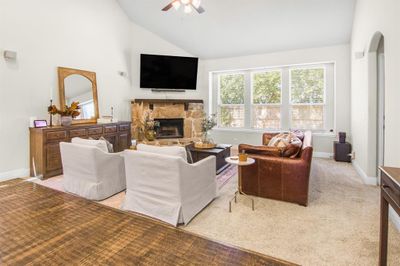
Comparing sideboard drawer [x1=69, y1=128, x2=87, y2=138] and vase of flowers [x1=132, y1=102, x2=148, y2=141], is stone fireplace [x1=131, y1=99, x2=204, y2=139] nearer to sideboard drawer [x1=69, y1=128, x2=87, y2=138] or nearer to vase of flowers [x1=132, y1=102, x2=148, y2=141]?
vase of flowers [x1=132, y1=102, x2=148, y2=141]

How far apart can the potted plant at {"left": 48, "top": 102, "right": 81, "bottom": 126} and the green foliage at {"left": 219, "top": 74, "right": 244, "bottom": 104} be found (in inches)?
166

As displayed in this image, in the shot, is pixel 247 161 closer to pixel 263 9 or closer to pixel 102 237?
pixel 102 237

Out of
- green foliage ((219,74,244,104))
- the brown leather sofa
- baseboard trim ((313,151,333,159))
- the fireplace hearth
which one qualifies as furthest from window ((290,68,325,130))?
the fireplace hearth

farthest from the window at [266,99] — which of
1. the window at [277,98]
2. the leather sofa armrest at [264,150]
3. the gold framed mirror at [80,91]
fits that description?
the gold framed mirror at [80,91]

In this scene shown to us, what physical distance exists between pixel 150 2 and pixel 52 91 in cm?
295

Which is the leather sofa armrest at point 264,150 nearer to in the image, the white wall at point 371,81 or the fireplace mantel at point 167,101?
the white wall at point 371,81

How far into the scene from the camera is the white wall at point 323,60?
218 inches

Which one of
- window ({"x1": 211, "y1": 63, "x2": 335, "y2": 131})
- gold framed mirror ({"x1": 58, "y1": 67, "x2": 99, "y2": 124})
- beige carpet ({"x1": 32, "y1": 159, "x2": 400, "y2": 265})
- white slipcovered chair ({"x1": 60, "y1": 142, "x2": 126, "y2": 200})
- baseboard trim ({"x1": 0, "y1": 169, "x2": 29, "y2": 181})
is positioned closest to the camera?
beige carpet ({"x1": 32, "y1": 159, "x2": 400, "y2": 265})

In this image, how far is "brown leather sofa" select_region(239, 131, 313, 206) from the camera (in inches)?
115

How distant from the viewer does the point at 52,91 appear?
185 inches

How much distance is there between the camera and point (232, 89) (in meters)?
7.14

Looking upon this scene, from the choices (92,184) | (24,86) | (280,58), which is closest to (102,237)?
(92,184)

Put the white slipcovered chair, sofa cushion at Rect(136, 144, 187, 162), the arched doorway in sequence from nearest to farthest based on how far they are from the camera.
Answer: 1. sofa cushion at Rect(136, 144, 187, 162)
2. the white slipcovered chair
3. the arched doorway

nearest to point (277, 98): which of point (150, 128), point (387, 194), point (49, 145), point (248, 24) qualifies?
point (248, 24)
